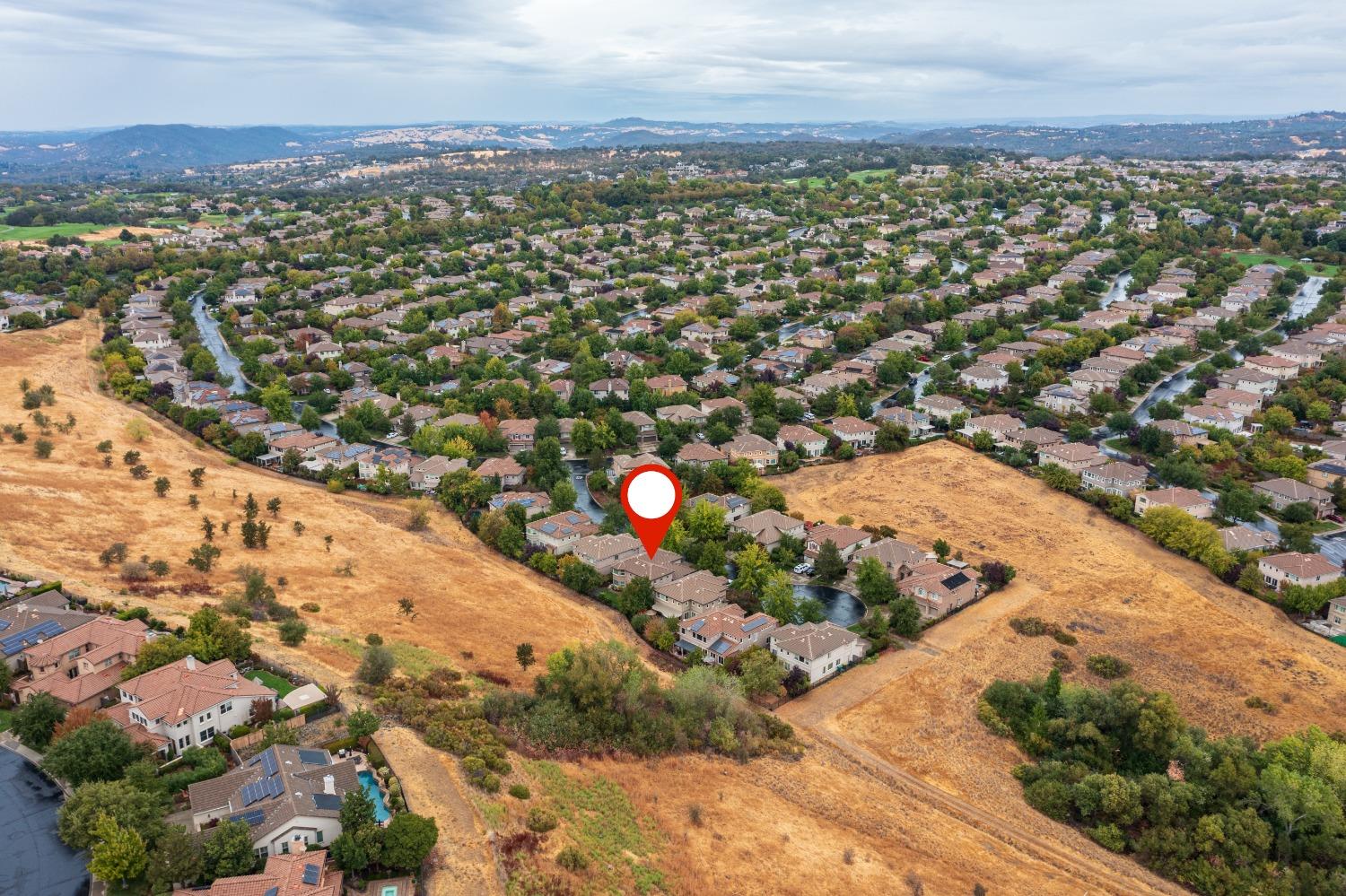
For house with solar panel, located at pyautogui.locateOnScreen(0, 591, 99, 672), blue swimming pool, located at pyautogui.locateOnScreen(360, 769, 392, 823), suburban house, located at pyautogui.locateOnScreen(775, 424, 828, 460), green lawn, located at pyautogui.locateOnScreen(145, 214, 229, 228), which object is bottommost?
suburban house, located at pyautogui.locateOnScreen(775, 424, 828, 460)

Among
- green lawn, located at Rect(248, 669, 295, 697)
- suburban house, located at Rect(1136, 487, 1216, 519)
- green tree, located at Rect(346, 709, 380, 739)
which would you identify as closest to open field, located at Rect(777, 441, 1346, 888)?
suburban house, located at Rect(1136, 487, 1216, 519)

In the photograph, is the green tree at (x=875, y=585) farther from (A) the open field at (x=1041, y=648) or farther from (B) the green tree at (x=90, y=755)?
(B) the green tree at (x=90, y=755)

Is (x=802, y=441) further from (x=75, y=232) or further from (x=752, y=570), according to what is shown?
(x=75, y=232)

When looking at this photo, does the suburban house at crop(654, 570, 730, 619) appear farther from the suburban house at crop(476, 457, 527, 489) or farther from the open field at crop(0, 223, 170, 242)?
the open field at crop(0, 223, 170, 242)

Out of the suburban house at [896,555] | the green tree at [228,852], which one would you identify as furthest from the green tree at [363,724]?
the suburban house at [896,555]

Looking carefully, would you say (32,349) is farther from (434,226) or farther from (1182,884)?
(1182,884)

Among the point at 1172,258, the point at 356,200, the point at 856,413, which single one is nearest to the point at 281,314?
the point at 856,413
